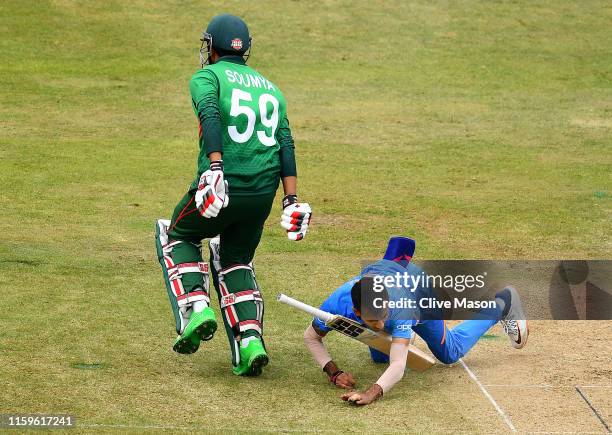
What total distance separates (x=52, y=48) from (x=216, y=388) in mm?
13662

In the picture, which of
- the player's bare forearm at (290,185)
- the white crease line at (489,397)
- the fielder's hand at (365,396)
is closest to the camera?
the white crease line at (489,397)

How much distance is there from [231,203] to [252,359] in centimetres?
112

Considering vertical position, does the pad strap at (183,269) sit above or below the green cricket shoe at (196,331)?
above

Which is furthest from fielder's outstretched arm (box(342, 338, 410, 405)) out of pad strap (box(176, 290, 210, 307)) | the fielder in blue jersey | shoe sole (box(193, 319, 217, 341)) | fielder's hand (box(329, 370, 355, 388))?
pad strap (box(176, 290, 210, 307))

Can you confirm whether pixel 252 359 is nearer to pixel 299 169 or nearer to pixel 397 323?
pixel 397 323

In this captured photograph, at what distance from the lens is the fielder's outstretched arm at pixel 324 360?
328 inches

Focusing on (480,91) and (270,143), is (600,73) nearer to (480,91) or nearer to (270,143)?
(480,91)

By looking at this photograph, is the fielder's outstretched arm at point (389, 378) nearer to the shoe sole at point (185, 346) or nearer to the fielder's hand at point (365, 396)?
the fielder's hand at point (365, 396)

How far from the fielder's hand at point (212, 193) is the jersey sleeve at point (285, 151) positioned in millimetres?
745

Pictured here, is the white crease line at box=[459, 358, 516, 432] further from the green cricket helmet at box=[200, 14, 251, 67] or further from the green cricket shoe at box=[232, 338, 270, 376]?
the green cricket helmet at box=[200, 14, 251, 67]

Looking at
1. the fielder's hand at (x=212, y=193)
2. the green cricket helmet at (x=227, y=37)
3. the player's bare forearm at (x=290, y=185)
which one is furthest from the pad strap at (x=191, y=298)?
the green cricket helmet at (x=227, y=37)

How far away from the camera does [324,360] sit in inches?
333

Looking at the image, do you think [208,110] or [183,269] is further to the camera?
[183,269]

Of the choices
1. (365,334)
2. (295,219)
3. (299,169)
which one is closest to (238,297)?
(295,219)
